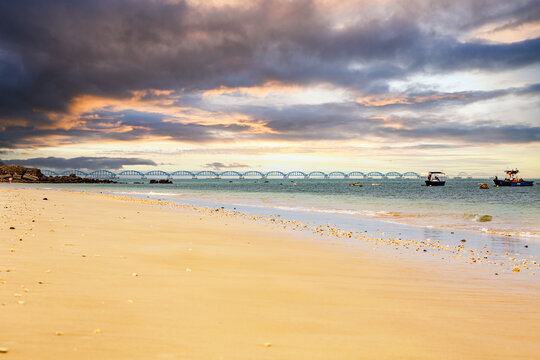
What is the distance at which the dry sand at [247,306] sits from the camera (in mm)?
4145

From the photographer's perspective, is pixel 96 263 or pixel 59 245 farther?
pixel 59 245

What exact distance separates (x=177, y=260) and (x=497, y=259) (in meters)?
9.96

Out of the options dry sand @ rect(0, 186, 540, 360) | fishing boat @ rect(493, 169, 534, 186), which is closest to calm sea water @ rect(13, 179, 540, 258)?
dry sand @ rect(0, 186, 540, 360)

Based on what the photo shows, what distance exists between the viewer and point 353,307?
5805 mm

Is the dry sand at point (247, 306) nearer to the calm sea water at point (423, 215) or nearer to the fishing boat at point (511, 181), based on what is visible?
the calm sea water at point (423, 215)

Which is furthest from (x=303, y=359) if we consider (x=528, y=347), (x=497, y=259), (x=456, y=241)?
(x=456, y=241)

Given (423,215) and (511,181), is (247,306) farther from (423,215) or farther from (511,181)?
(511,181)

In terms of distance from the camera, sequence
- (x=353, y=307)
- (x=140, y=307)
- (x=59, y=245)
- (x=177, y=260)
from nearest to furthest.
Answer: (x=140, y=307) → (x=353, y=307) → (x=177, y=260) → (x=59, y=245)

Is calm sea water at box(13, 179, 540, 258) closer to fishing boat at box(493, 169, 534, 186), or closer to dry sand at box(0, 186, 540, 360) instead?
dry sand at box(0, 186, 540, 360)

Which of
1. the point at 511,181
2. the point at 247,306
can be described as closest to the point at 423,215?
the point at 247,306

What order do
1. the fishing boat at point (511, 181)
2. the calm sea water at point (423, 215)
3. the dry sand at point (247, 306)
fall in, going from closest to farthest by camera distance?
the dry sand at point (247, 306) < the calm sea water at point (423, 215) < the fishing boat at point (511, 181)

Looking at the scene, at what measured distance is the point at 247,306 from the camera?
5598 mm

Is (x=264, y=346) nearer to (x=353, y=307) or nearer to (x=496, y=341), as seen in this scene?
(x=353, y=307)

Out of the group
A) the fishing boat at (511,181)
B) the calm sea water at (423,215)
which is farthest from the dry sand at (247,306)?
the fishing boat at (511,181)
